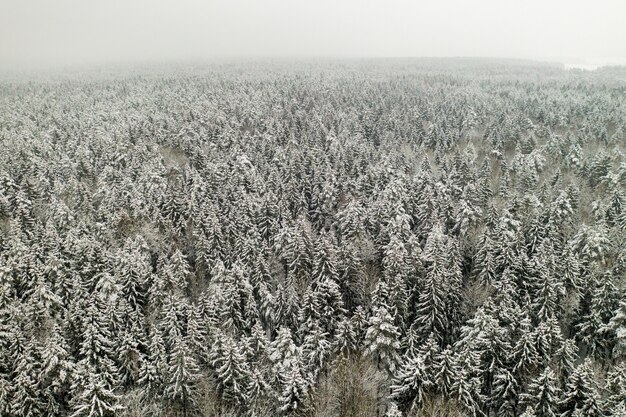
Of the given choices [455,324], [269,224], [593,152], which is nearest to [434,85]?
[593,152]

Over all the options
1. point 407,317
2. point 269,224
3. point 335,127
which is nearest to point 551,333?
point 407,317

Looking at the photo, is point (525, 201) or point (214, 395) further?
point (525, 201)

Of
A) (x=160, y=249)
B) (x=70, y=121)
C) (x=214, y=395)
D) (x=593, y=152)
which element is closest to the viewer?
(x=214, y=395)

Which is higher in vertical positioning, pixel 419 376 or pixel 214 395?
pixel 419 376

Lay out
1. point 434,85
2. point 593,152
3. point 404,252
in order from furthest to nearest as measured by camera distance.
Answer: point 434,85
point 593,152
point 404,252

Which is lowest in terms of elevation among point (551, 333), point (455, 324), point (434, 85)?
point (455, 324)

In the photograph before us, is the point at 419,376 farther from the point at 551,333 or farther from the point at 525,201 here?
the point at 525,201

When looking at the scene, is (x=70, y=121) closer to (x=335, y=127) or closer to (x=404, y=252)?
(x=335, y=127)
